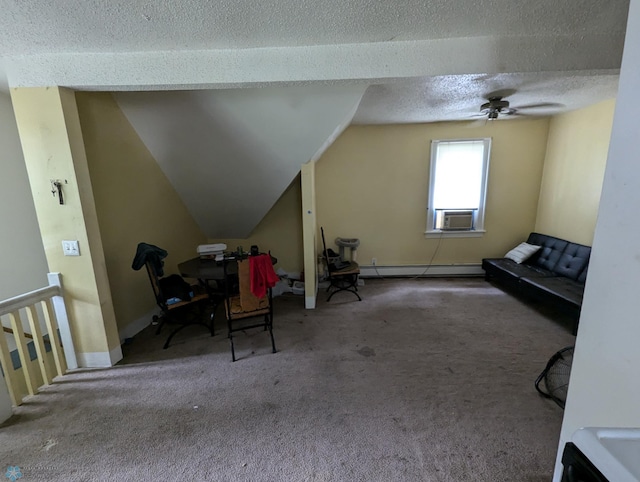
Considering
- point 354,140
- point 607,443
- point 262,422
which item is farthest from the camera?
point 354,140

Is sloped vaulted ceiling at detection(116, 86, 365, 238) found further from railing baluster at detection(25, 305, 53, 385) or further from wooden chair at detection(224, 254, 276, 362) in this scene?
railing baluster at detection(25, 305, 53, 385)

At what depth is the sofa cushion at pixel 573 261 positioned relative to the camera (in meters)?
3.18

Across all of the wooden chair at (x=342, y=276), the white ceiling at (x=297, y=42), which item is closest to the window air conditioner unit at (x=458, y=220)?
the wooden chair at (x=342, y=276)

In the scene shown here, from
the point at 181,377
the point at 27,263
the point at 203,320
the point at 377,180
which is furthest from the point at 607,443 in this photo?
the point at 27,263

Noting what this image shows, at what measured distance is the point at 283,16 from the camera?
1479 mm

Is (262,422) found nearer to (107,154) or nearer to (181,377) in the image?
(181,377)

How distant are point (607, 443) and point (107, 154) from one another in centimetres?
348

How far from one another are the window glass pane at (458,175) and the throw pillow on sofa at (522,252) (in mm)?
848

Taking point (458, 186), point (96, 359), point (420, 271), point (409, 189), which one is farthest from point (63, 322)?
point (458, 186)

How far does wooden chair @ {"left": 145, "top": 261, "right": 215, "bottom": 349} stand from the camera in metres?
2.60

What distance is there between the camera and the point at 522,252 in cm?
392

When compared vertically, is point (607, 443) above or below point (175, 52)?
below

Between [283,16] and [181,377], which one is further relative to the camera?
[181,377]

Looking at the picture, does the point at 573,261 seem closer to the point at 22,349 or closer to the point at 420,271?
the point at 420,271
